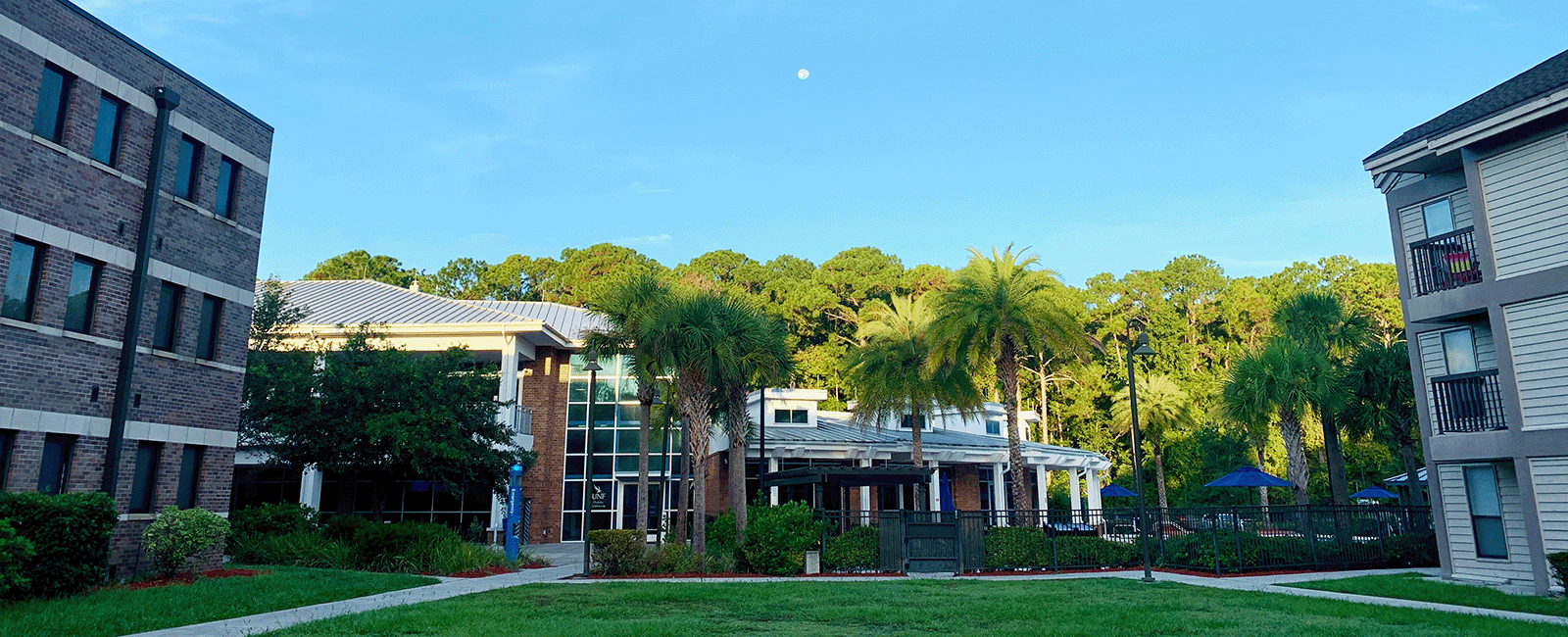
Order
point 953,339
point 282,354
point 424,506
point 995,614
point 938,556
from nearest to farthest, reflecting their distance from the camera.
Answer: point 995,614 < point 938,556 < point 953,339 < point 282,354 < point 424,506

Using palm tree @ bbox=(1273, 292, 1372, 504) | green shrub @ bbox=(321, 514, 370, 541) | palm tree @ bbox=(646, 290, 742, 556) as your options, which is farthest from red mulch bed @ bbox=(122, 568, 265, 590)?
palm tree @ bbox=(1273, 292, 1372, 504)

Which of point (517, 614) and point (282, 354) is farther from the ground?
point (282, 354)

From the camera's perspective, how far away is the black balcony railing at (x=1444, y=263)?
62.2 ft

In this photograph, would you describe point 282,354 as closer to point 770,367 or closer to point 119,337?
point 119,337

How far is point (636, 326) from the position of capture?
28203 millimetres

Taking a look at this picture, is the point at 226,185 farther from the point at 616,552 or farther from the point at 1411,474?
the point at 1411,474

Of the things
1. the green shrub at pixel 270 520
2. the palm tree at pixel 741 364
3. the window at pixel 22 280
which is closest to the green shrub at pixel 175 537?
the window at pixel 22 280

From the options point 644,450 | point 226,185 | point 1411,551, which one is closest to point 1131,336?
point 1411,551

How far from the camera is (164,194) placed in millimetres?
18547

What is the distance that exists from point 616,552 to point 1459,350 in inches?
752

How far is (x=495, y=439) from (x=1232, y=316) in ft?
185

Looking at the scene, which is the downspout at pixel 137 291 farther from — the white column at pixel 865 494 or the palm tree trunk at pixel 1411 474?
the palm tree trunk at pixel 1411 474

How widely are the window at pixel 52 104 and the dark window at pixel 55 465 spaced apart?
17.2 feet

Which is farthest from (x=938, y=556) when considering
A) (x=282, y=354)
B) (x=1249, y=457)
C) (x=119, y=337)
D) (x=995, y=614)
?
(x=1249, y=457)
